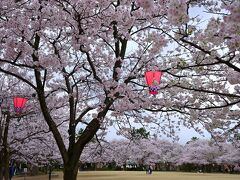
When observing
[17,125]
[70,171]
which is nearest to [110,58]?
[70,171]

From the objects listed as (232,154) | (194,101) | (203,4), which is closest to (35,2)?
(203,4)

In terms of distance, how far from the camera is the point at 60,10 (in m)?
7.96

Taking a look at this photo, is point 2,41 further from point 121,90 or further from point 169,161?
point 169,161

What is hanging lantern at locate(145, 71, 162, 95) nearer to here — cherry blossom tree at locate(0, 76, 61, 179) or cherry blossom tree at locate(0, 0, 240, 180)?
cherry blossom tree at locate(0, 0, 240, 180)

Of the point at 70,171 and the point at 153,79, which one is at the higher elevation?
the point at 153,79

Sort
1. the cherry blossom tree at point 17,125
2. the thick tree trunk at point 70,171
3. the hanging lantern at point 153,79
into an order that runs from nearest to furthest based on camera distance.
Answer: the hanging lantern at point 153,79
the thick tree trunk at point 70,171
the cherry blossom tree at point 17,125

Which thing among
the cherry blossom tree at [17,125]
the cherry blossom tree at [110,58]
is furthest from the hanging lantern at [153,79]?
the cherry blossom tree at [17,125]

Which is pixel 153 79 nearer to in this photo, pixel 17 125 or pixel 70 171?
pixel 70 171

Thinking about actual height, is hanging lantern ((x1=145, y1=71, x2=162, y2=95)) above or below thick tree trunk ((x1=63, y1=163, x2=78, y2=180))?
above

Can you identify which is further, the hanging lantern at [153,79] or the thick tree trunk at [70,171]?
the thick tree trunk at [70,171]

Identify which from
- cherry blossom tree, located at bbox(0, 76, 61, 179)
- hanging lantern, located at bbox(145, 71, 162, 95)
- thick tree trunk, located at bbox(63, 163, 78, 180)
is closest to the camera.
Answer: hanging lantern, located at bbox(145, 71, 162, 95)

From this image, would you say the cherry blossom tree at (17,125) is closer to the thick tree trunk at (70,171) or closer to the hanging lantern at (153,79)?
the thick tree trunk at (70,171)

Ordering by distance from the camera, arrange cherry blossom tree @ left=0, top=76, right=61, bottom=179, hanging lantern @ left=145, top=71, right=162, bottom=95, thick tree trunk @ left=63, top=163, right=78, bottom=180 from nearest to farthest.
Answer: hanging lantern @ left=145, top=71, right=162, bottom=95 < thick tree trunk @ left=63, top=163, right=78, bottom=180 < cherry blossom tree @ left=0, top=76, right=61, bottom=179

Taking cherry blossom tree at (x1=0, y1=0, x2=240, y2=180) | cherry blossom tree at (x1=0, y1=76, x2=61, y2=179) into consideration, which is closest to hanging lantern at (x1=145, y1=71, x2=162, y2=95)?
cherry blossom tree at (x1=0, y1=0, x2=240, y2=180)
